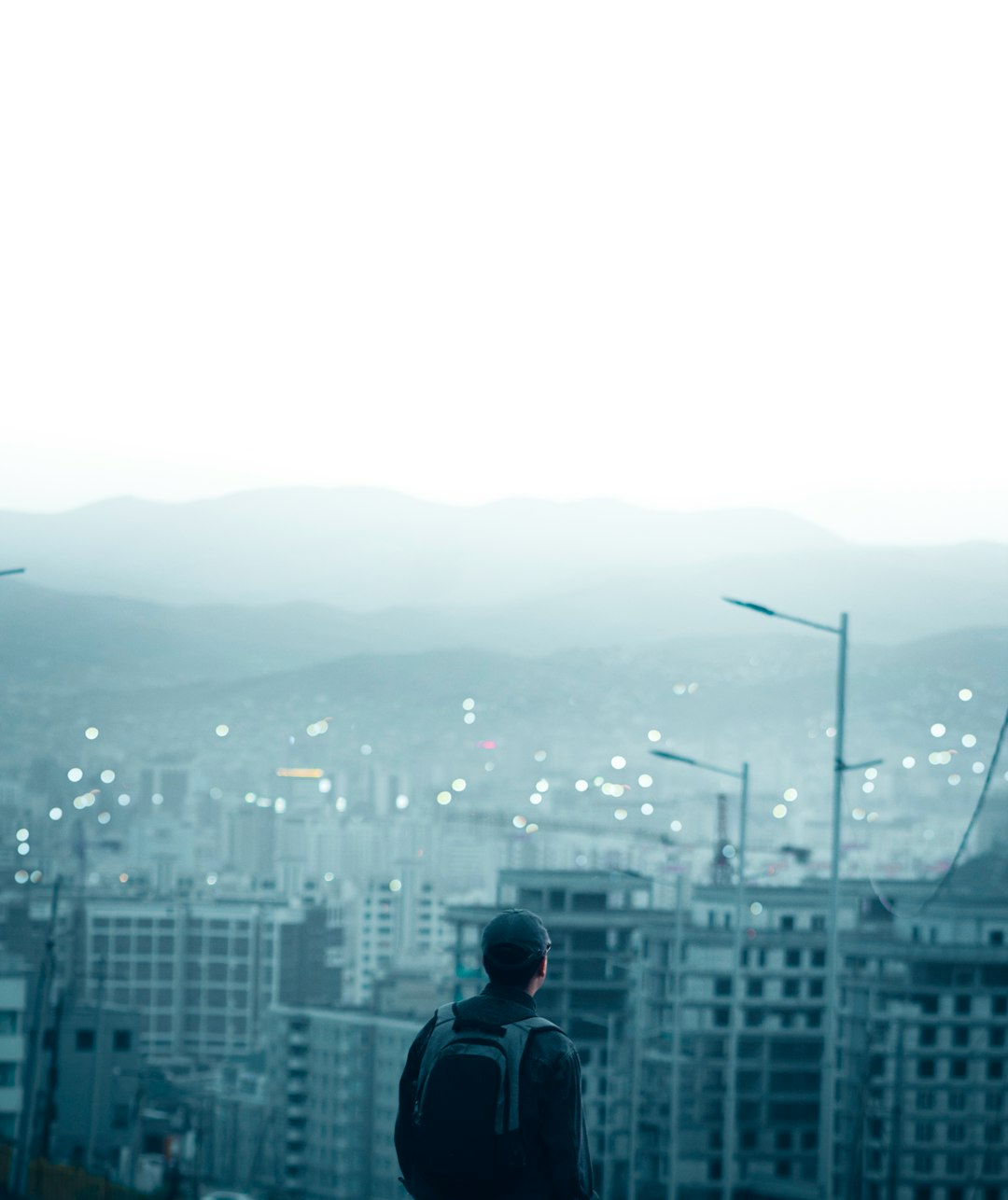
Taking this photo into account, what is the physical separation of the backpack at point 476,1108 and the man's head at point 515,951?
0.11 meters

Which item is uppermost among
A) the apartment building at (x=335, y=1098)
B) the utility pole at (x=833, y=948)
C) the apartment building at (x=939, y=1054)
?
the utility pole at (x=833, y=948)

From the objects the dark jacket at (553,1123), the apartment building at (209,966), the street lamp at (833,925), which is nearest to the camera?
the dark jacket at (553,1123)

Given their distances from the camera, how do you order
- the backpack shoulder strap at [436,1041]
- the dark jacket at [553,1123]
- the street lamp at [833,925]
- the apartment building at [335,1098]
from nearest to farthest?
the dark jacket at [553,1123]
the backpack shoulder strap at [436,1041]
the street lamp at [833,925]
the apartment building at [335,1098]

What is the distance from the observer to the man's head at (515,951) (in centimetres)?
447

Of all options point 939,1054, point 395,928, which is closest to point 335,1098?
point 939,1054

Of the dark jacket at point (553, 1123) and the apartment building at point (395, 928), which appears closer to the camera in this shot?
the dark jacket at point (553, 1123)

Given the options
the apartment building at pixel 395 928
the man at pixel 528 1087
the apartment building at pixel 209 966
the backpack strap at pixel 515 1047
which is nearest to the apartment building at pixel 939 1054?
the man at pixel 528 1087

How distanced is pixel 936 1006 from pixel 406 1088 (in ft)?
144

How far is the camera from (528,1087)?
4320 millimetres

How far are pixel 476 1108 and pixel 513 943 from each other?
363 millimetres

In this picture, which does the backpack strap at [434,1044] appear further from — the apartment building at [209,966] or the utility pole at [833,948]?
the apartment building at [209,966]

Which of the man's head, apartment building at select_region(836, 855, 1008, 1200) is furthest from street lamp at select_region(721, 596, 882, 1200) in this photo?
apartment building at select_region(836, 855, 1008, 1200)

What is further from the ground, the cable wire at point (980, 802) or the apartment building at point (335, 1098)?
the cable wire at point (980, 802)

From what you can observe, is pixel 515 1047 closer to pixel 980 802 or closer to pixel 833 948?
pixel 980 802
